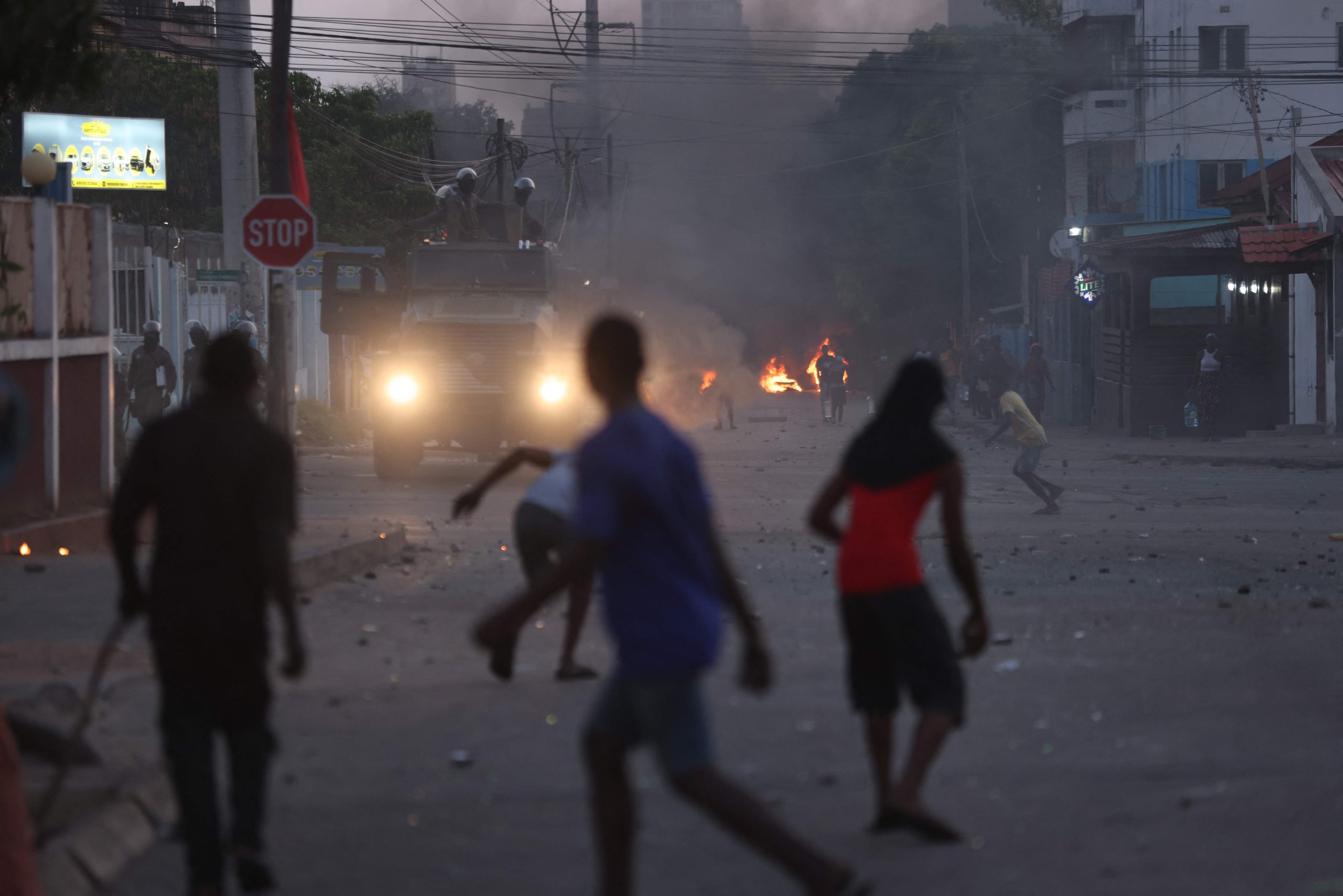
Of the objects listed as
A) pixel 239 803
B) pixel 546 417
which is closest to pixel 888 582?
pixel 239 803

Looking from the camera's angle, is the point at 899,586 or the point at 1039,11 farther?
the point at 1039,11

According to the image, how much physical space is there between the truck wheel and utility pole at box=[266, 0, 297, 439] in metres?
2.50

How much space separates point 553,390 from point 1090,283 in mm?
18770

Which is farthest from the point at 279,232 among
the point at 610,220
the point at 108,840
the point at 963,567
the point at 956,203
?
the point at 956,203

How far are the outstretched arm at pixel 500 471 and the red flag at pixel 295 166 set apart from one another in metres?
10.4

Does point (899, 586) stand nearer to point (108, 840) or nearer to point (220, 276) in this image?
point (108, 840)

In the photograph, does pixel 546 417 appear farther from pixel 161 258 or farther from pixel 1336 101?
pixel 1336 101

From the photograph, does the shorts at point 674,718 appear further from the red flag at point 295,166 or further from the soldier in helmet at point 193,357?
the soldier in helmet at point 193,357

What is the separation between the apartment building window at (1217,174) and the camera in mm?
48031

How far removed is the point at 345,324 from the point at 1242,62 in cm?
3709

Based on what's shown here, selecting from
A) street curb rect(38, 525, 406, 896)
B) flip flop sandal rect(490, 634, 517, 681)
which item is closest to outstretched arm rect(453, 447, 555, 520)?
flip flop sandal rect(490, 634, 517, 681)

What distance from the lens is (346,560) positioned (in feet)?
39.1

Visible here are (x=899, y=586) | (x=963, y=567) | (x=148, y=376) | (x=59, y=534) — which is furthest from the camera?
(x=148, y=376)

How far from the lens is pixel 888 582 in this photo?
5.25m
